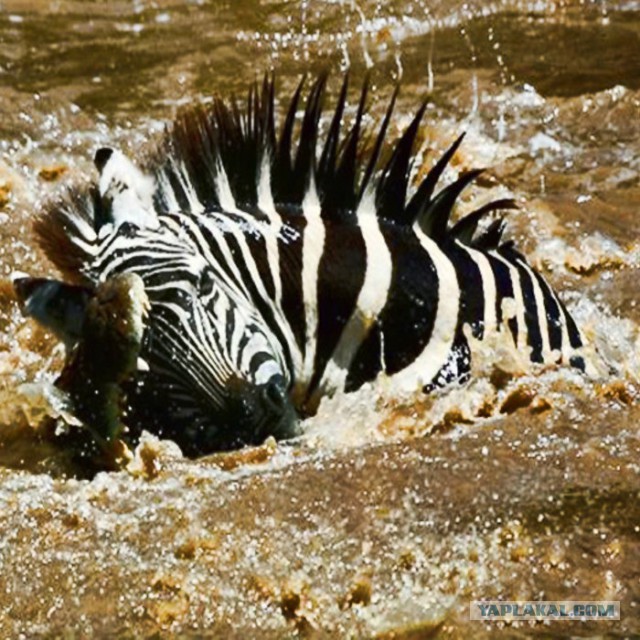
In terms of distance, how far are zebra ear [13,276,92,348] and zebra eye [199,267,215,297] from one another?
1.25 ft

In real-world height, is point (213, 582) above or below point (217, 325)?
below

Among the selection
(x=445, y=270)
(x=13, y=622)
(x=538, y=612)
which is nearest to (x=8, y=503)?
(x=13, y=622)

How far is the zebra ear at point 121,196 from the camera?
516 cm

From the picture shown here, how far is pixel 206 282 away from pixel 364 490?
1.04 m

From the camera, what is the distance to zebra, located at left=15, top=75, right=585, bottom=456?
16.2ft

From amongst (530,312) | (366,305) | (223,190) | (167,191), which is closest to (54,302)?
(167,191)

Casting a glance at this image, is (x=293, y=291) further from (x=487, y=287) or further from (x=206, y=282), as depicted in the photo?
(x=487, y=287)

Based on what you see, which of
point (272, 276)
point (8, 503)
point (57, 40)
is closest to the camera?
point (8, 503)

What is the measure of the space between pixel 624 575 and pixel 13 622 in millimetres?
1495

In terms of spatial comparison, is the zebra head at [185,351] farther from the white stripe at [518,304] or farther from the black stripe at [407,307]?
the white stripe at [518,304]

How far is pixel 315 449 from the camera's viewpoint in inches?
189

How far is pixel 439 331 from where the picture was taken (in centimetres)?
537

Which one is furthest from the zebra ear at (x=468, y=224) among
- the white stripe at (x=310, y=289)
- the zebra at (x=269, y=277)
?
the white stripe at (x=310, y=289)

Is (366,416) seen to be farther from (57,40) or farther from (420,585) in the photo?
(57,40)
